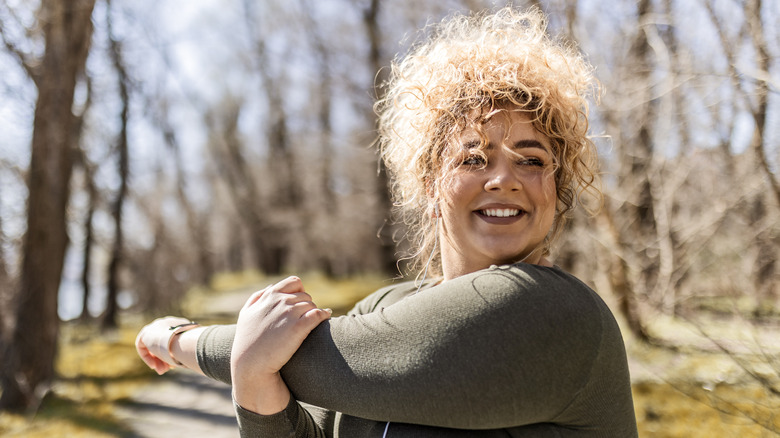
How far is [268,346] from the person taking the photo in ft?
3.74

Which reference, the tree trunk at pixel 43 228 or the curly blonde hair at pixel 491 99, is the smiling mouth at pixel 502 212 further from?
the tree trunk at pixel 43 228

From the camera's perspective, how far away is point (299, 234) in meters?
20.0

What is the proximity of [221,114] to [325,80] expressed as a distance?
8991 mm

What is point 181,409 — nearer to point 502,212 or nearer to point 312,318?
point 312,318

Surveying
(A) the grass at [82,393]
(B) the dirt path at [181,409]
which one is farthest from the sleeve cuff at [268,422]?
(A) the grass at [82,393]

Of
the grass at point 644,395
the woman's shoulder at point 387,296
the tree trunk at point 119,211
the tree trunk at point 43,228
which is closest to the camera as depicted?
the woman's shoulder at point 387,296

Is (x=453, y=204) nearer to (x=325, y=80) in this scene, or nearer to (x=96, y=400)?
(x=96, y=400)

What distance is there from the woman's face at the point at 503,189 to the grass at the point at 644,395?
5.28 feet

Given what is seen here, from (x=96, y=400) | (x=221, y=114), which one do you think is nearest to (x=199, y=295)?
(x=96, y=400)

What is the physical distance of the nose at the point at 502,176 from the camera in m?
1.24

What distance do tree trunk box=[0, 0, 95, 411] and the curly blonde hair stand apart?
5.69m

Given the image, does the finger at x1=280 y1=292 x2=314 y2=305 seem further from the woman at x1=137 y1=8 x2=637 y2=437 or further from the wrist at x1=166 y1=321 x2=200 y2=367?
the wrist at x1=166 y1=321 x2=200 y2=367

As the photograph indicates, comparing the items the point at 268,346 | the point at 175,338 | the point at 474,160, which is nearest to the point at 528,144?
the point at 474,160

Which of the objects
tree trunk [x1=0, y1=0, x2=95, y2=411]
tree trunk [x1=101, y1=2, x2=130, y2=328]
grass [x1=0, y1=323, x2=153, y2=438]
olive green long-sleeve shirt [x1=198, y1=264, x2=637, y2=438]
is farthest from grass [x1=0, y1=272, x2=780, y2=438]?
olive green long-sleeve shirt [x1=198, y1=264, x2=637, y2=438]
